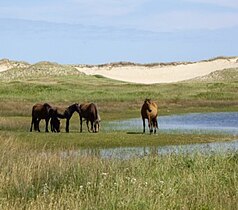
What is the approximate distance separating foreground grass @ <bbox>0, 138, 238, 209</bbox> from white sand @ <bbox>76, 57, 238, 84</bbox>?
118 metres

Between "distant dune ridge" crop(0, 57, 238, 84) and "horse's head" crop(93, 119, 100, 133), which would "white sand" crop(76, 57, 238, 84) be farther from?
"horse's head" crop(93, 119, 100, 133)

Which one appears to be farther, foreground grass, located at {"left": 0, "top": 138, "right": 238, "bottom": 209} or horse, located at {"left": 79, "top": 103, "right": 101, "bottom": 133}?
horse, located at {"left": 79, "top": 103, "right": 101, "bottom": 133}

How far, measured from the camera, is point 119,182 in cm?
1160

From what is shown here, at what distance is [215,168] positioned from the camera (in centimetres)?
1450

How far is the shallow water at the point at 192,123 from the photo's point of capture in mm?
34719

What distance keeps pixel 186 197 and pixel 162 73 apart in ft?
432

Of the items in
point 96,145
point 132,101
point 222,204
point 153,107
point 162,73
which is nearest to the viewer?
point 222,204

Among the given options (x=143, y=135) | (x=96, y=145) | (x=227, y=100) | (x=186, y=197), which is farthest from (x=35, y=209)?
(x=227, y=100)

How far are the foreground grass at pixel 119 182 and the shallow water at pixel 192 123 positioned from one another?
17.8 meters

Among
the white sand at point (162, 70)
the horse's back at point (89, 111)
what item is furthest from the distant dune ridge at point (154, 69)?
the horse's back at point (89, 111)

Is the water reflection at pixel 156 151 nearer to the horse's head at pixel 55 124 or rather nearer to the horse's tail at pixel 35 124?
→ the horse's head at pixel 55 124

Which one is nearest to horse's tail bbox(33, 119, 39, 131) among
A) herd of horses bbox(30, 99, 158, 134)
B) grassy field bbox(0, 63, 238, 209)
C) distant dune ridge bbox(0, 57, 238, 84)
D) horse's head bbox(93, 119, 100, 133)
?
herd of horses bbox(30, 99, 158, 134)

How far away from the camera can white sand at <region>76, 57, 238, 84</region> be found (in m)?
137

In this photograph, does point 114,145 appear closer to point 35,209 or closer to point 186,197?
point 186,197
